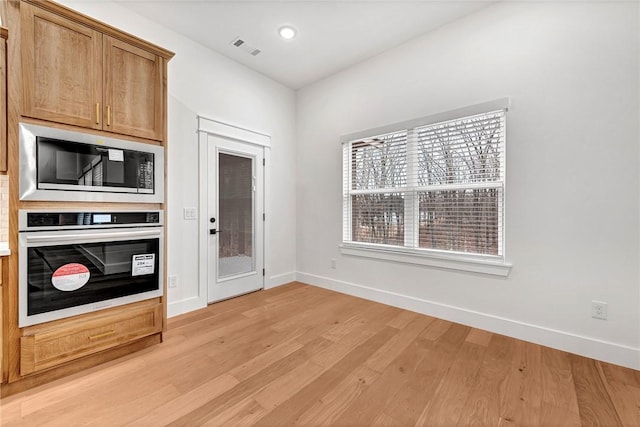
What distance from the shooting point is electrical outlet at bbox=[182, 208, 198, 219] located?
10.1 feet

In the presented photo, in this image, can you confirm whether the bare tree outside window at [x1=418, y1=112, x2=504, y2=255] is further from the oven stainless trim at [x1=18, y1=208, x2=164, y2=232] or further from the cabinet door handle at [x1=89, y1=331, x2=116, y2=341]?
the cabinet door handle at [x1=89, y1=331, x2=116, y2=341]

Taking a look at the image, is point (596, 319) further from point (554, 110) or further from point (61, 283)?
point (61, 283)

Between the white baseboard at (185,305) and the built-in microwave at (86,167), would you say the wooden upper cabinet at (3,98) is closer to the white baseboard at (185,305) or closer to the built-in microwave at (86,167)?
the built-in microwave at (86,167)

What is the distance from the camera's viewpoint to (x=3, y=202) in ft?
6.78

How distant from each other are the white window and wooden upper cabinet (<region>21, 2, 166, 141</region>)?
234cm

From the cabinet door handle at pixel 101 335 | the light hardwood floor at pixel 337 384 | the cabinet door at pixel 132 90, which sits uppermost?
the cabinet door at pixel 132 90

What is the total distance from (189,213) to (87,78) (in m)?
1.51

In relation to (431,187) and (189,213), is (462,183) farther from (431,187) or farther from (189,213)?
(189,213)

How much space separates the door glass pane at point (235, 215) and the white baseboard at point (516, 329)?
151 centimetres

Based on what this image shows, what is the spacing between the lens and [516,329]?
2.50 metres

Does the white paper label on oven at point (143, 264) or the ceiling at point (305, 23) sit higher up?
the ceiling at point (305, 23)

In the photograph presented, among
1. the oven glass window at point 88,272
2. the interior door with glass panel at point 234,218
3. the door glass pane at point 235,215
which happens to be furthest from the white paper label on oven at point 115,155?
the door glass pane at point 235,215

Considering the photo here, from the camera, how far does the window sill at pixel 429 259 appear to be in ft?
8.58

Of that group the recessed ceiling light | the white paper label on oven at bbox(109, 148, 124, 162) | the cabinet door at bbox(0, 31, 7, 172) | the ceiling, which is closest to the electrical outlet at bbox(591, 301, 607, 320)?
the ceiling
